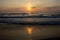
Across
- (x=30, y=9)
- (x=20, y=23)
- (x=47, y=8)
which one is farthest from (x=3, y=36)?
(x=47, y=8)

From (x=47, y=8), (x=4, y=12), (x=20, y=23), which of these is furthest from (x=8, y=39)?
(x=47, y=8)

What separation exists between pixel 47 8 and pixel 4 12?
2.26ft

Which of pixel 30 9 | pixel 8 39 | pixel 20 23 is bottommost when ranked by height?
pixel 8 39

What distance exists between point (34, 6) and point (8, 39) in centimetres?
85

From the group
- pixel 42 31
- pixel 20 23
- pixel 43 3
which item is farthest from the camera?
pixel 43 3

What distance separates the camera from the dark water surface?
90.4 inches

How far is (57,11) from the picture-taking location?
2781 mm

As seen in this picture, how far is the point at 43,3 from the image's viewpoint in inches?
112

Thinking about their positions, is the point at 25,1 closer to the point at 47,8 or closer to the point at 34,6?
the point at 34,6

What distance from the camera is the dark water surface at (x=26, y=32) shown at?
2.30m

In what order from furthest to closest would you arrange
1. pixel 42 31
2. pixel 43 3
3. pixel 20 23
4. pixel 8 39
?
pixel 43 3
pixel 20 23
pixel 42 31
pixel 8 39

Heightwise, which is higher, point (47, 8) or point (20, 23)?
point (47, 8)

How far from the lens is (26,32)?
7.93 ft

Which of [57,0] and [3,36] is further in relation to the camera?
[57,0]
